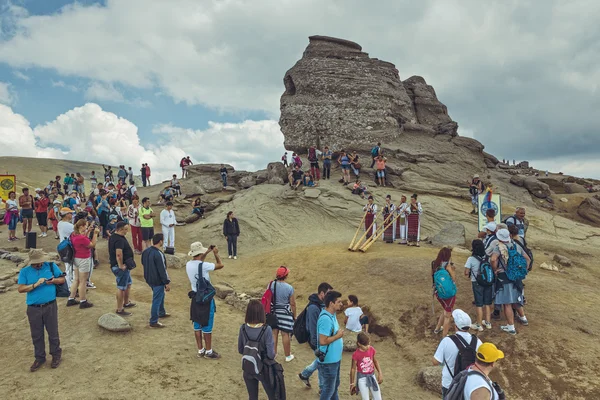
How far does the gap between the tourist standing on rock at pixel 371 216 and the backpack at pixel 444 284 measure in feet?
28.9

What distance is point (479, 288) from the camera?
8.16 m

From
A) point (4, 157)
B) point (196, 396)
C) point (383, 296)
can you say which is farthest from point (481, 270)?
point (4, 157)

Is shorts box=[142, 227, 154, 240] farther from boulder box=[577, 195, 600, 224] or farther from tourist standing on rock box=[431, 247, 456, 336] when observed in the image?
boulder box=[577, 195, 600, 224]

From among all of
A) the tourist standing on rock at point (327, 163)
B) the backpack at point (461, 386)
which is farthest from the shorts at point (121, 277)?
the tourist standing on rock at point (327, 163)

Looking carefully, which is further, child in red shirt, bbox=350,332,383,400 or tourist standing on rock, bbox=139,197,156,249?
tourist standing on rock, bbox=139,197,156,249

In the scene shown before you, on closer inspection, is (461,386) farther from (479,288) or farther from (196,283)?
(479,288)

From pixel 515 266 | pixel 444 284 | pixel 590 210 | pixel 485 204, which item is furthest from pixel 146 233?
pixel 590 210

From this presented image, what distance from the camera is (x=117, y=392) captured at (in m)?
5.90

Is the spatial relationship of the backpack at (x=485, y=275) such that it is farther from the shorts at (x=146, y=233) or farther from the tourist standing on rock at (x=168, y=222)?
the shorts at (x=146, y=233)

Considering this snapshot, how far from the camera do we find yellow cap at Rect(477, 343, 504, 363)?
375 cm

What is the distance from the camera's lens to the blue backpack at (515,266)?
25.9 ft

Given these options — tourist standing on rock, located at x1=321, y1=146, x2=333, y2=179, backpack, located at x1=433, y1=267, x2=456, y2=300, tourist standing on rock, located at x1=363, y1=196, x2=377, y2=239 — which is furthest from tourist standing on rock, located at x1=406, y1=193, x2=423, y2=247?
tourist standing on rock, located at x1=321, y1=146, x2=333, y2=179

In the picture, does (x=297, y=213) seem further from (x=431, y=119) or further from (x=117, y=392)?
(x=431, y=119)

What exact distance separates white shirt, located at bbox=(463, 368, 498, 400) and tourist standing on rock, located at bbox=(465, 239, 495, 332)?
4693 mm
